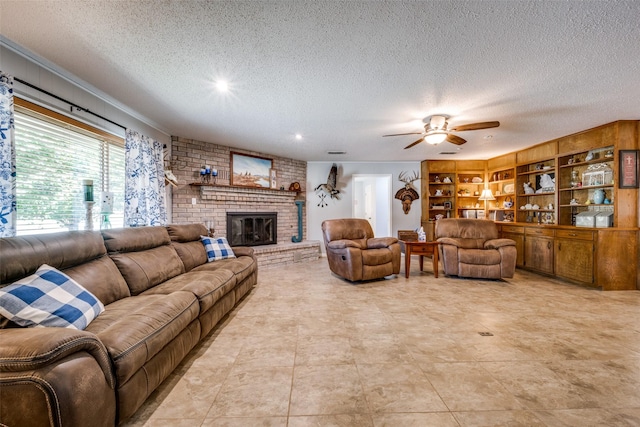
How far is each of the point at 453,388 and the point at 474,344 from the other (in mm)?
697

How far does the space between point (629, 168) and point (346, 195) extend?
4.52 m

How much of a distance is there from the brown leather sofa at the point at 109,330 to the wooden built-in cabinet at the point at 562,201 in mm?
4681

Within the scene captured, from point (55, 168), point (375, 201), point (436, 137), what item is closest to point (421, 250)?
point (436, 137)

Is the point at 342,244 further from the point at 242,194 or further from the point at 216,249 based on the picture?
the point at 242,194

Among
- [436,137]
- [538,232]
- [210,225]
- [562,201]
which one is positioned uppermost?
[436,137]

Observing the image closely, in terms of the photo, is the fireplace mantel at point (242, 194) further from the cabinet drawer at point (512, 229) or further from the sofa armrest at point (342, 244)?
the cabinet drawer at point (512, 229)

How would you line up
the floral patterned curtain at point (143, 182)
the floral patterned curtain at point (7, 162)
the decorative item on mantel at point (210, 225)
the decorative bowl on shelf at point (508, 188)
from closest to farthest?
the floral patterned curtain at point (7, 162)
the floral patterned curtain at point (143, 182)
the decorative item on mantel at point (210, 225)
the decorative bowl on shelf at point (508, 188)

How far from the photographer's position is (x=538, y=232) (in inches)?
180

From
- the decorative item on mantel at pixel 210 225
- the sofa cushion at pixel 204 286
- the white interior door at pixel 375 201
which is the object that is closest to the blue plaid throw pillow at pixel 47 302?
the sofa cushion at pixel 204 286

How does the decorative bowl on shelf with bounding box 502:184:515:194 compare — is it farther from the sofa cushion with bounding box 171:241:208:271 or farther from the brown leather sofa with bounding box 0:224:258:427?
the sofa cushion with bounding box 171:241:208:271

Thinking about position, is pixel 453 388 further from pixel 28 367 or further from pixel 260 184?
pixel 260 184

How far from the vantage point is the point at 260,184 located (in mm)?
5516

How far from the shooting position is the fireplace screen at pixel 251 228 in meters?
5.10

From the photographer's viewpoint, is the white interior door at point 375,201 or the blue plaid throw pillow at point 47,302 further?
the white interior door at point 375,201
